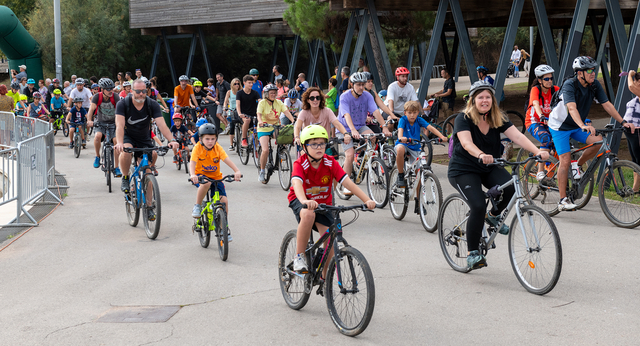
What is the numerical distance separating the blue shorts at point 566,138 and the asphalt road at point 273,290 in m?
0.93

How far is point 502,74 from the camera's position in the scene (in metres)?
15.2

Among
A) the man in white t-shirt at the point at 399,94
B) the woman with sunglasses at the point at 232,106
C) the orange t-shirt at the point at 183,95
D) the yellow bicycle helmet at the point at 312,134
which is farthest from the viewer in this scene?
the orange t-shirt at the point at 183,95

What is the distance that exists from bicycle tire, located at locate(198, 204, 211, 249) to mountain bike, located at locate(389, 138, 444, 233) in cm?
264

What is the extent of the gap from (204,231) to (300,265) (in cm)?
293

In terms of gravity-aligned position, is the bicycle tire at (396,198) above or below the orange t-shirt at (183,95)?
below

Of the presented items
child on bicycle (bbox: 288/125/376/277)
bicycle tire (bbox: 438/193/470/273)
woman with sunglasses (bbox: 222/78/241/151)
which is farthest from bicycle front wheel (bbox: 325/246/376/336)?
woman with sunglasses (bbox: 222/78/241/151)

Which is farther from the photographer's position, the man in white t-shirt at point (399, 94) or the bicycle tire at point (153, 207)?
the man in white t-shirt at point (399, 94)

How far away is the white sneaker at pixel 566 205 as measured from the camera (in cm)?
863

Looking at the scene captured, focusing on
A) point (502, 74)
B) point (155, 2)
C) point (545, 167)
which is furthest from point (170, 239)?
point (155, 2)

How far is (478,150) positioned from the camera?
596cm

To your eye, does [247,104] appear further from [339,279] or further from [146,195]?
[339,279]

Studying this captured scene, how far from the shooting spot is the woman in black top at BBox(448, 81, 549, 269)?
20.0ft

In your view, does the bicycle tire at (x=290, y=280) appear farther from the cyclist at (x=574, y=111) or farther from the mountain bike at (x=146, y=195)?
the cyclist at (x=574, y=111)

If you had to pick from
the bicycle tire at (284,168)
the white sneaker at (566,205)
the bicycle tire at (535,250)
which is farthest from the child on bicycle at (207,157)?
the white sneaker at (566,205)
